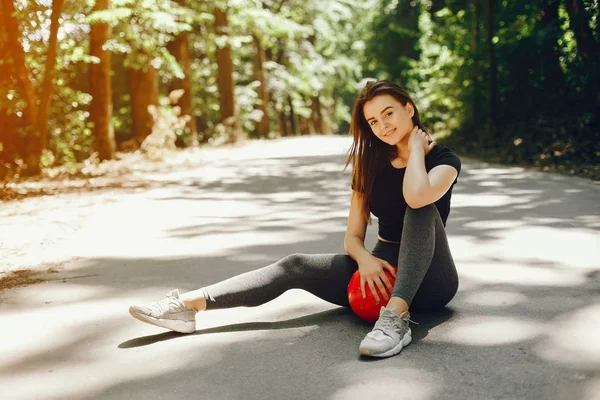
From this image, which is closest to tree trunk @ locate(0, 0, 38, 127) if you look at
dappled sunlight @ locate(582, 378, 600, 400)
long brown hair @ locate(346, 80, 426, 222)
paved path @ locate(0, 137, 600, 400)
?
paved path @ locate(0, 137, 600, 400)

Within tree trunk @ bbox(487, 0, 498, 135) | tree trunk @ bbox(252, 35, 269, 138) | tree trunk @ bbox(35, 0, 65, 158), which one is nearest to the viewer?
tree trunk @ bbox(35, 0, 65, 158)

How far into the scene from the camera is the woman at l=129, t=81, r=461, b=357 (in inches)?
143

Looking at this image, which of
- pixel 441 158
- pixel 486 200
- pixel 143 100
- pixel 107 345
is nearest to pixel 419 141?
pixel 441 158

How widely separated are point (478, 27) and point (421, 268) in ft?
60.8

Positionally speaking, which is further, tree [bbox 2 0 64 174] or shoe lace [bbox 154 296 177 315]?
tree [bbox 2 0 64 174]

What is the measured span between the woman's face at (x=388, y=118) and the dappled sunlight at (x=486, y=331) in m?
1.11

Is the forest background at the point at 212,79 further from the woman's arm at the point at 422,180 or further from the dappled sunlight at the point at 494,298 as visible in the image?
the woman's arm at the point at 422,180

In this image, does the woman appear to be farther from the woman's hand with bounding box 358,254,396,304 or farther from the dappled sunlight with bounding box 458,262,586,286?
the dappled sunlight with bounding box 458,262,586,286

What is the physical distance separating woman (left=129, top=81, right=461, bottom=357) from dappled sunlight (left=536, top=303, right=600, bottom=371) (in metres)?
0.63

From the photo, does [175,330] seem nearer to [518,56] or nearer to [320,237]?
[320,237]

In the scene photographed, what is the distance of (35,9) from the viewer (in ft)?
38.5

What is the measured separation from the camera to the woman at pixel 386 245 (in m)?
3.64

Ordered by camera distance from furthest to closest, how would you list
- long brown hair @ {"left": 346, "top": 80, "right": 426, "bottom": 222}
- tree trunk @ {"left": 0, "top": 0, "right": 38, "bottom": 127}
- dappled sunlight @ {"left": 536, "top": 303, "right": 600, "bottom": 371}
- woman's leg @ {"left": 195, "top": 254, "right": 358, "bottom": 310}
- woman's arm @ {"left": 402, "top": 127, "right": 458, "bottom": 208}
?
tree trunk @ {"left": 0, "top": 0, "right": 38, "bottom": 127}
long brown hair @ {"left": 346, "top": 80, "right": 426, "bottom": 222}
woman's leg @ {"left": 195, "top": 254, "right": 358, "bottom": 310}
woman's arm @ {"left": 402, "top": 127, "right": 458, "bottom": 208}
dappled sunlight @ {"left": 536, "top": 303, "right": 600, "bottom": 371}

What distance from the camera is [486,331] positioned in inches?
147
